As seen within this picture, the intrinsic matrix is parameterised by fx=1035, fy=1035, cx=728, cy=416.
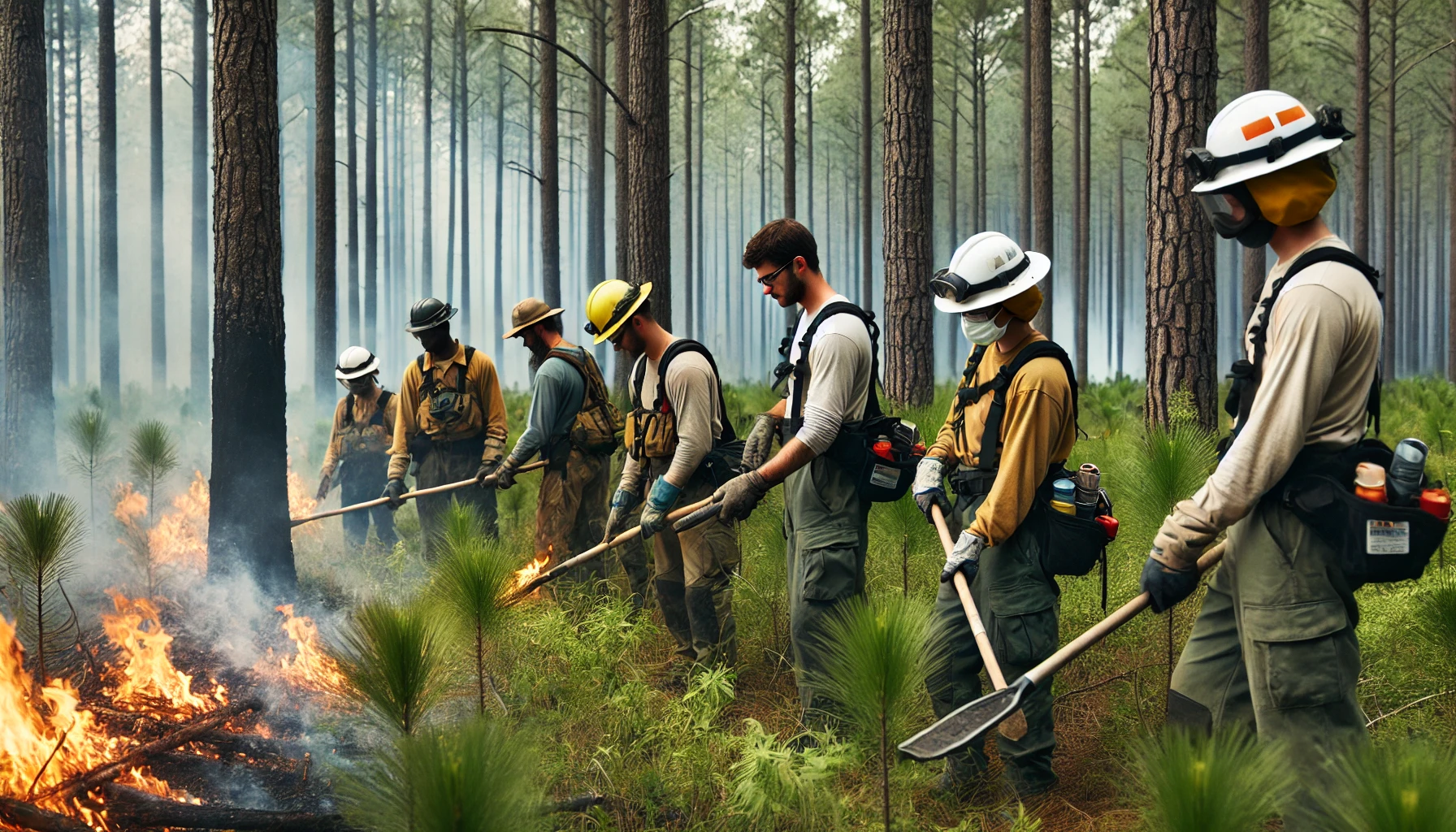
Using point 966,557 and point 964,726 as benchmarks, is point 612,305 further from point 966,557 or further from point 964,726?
point 964,726

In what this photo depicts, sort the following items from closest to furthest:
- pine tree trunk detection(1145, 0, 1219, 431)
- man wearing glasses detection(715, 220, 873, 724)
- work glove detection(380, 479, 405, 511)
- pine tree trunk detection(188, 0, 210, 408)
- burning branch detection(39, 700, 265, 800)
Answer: burning branch detection(39, 700, 265, 800), man wearing glasses detection(715, 220, 873, 724), pine tree trunk detection(1145, 0, 1219, 431), work glove detection(380, 479, 405, 511), pine tree trunk detection(188, 0, 210, 408)

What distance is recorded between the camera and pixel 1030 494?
129 inches

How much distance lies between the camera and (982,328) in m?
3.51

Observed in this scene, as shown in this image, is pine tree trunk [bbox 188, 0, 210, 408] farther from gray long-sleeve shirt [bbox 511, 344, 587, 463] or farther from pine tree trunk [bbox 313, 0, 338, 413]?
gray long-sleeve shirt [bbox 511, 344, 587, 463]

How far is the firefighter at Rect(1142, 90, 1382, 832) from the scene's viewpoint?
2410 millimetres

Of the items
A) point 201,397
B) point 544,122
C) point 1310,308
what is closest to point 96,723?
point 1310,308

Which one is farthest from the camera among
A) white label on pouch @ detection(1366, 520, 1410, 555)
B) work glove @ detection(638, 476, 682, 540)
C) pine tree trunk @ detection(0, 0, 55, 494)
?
pine tree trunk @ detection(0, 0, 55, 494)

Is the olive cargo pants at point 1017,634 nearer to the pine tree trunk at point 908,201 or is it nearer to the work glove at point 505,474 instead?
the work glove at point 505,474

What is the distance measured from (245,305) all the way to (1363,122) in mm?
17523

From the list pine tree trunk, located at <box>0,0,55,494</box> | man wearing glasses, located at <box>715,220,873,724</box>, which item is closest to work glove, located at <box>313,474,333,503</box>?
pine tree trunk, located at <box>0,0,55,494</box>

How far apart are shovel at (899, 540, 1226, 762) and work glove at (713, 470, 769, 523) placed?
4.72 feet

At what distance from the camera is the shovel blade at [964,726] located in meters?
2.53

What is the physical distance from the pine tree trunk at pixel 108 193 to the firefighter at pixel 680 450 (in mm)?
15240

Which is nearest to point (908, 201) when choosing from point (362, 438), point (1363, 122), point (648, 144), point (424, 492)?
point (648, 144)
